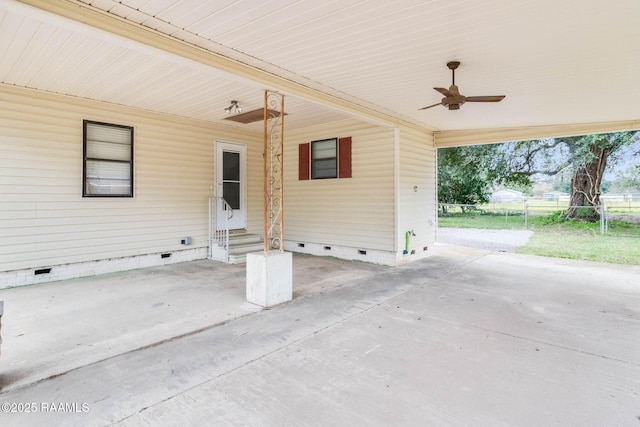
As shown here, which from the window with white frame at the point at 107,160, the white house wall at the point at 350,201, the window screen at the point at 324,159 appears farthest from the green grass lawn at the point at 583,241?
the window with white frame at the point at 107,160

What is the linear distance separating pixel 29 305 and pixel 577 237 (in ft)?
44.2

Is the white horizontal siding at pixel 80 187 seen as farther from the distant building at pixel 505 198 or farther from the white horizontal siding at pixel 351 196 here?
the distant building at pixel 505 198

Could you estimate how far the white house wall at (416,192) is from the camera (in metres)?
7.00

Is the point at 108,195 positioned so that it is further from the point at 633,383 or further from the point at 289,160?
the point at 633,383

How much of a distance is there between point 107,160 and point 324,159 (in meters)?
4.40

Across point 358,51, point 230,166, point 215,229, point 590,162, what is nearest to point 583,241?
Result: point 590,162

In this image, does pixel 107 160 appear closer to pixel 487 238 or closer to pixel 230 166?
pixel 230 166

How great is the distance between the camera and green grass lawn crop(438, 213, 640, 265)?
309 inches

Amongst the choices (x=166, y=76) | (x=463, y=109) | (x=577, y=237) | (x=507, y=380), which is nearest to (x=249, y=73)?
(x=166, y=76)

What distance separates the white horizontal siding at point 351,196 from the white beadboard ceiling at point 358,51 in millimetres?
1435

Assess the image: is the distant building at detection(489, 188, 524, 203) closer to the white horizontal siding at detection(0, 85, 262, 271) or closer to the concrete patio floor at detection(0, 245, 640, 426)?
the concrete patio floor at detection(0, 245, 640, 426)

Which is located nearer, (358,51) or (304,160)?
(358,51)

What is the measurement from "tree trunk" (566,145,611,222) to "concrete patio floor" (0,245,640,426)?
33.1 ft

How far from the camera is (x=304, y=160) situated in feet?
26.8
